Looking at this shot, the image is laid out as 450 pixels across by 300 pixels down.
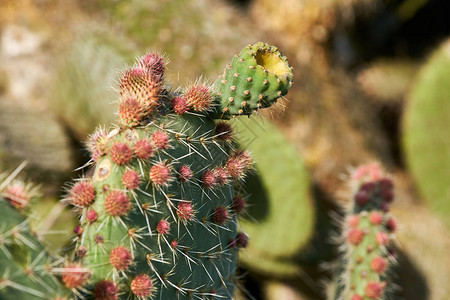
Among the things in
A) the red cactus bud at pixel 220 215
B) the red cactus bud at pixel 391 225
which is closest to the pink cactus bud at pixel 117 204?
the red cactus bud at pixel 220 215

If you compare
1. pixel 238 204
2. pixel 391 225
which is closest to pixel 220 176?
pixel 238 204

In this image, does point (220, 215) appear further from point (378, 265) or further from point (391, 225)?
point (391, 225)

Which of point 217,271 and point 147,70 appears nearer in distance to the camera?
point 147,70

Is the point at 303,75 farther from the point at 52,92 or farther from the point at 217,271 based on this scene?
the point at 217,271

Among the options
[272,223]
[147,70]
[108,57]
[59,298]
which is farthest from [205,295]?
[108,57]

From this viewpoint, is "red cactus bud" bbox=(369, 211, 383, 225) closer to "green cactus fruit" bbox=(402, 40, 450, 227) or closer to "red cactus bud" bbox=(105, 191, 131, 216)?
"red cactus bud" bbox=(105, 191, 131, 216)

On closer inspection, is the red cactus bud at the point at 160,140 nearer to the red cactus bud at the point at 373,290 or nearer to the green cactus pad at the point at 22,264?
the green cactus pad at the point at 22,264
